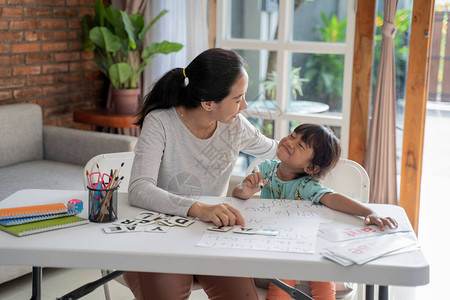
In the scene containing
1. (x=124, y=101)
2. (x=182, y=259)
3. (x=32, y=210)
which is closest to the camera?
(x=182, y=259)

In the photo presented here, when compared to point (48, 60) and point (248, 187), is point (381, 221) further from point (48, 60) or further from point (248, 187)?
point (48, 60)


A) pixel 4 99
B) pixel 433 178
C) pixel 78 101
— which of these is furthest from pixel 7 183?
pixel 433 178

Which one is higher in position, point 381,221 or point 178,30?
point 178,30

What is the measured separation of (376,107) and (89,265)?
7.08ft

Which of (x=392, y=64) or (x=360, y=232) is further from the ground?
(x=392, y=64)

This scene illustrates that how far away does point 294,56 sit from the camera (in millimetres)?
3381

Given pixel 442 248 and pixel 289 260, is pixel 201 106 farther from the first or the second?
pixel 442 248

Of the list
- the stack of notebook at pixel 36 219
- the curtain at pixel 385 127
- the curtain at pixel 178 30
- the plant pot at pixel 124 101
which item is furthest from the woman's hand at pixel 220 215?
the plant pot at pixel 124 101

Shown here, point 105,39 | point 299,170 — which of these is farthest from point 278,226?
point 105,39

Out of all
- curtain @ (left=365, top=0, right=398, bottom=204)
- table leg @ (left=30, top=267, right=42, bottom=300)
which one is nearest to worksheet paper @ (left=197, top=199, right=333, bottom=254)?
table leg @ (left=30, top=267, right=42, bottom=300)

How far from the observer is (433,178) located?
3.13 metres

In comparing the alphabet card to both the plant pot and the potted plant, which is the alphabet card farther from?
the plant pot

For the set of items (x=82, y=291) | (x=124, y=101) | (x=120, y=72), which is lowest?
(x=82, y=291)

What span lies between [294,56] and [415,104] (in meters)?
0.77
